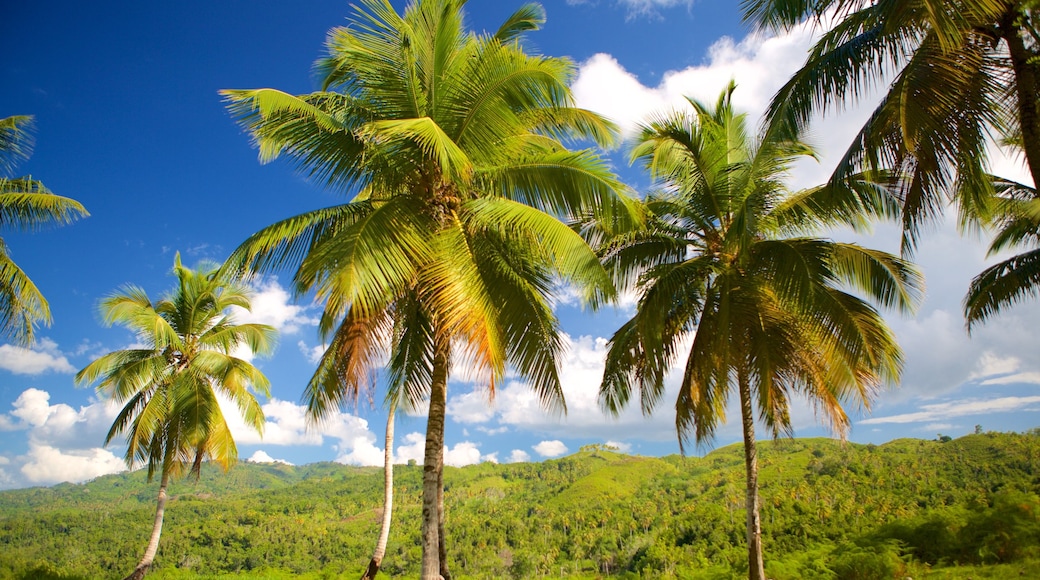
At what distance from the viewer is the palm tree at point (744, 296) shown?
9156 millimetres

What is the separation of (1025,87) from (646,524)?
240 ft

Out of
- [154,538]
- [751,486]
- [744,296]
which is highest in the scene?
[744,296]

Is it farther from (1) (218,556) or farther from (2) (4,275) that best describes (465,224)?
(1) (218,556)

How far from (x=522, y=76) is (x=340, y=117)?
106 inches

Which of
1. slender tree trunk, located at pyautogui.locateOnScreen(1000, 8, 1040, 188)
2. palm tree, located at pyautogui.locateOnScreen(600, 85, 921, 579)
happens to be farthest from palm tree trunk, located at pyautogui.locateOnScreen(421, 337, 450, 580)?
slender tree trunk, located at pyautogui.locateOnScreen(1000, 8, 1040, 188)

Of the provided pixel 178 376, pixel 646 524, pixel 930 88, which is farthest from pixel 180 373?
pixel 646 524

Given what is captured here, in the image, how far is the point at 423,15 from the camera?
24.5ft

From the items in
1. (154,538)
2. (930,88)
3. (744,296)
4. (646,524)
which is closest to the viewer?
(930,88)

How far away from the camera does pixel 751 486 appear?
31.3ft

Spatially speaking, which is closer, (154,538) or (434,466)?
(434,466)

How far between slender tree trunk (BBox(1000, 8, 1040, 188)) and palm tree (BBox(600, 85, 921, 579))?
10.2 ft

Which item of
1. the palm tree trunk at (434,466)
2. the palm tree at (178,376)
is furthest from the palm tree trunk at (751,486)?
the palm tree at (178,376)

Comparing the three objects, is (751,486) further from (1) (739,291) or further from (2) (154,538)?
(2) (154,538)

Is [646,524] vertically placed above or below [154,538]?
below
